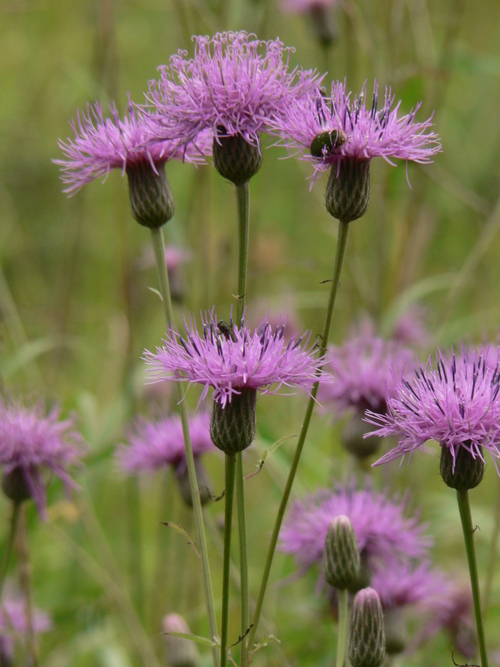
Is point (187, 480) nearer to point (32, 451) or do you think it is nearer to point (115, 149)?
point (32, 451)

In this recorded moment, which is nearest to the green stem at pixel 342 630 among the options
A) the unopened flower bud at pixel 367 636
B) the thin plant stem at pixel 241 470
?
the unopened flower bud at pixel 367 636

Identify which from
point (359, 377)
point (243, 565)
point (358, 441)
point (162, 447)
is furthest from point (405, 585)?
point (243, 565)

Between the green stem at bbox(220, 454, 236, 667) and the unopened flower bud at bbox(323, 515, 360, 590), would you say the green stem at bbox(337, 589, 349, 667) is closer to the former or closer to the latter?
the unopened flower bud at bbox(323, 515, 360, 590)

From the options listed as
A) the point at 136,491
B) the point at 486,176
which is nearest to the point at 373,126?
the point at 136,491

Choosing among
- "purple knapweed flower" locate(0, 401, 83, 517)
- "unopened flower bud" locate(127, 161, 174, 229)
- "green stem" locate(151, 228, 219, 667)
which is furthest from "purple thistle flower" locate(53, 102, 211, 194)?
"purple knapweed flower" locate(0, 401, 83, 517)

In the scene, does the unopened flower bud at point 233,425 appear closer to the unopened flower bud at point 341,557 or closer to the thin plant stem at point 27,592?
the unopened flower bud at point 341,557
